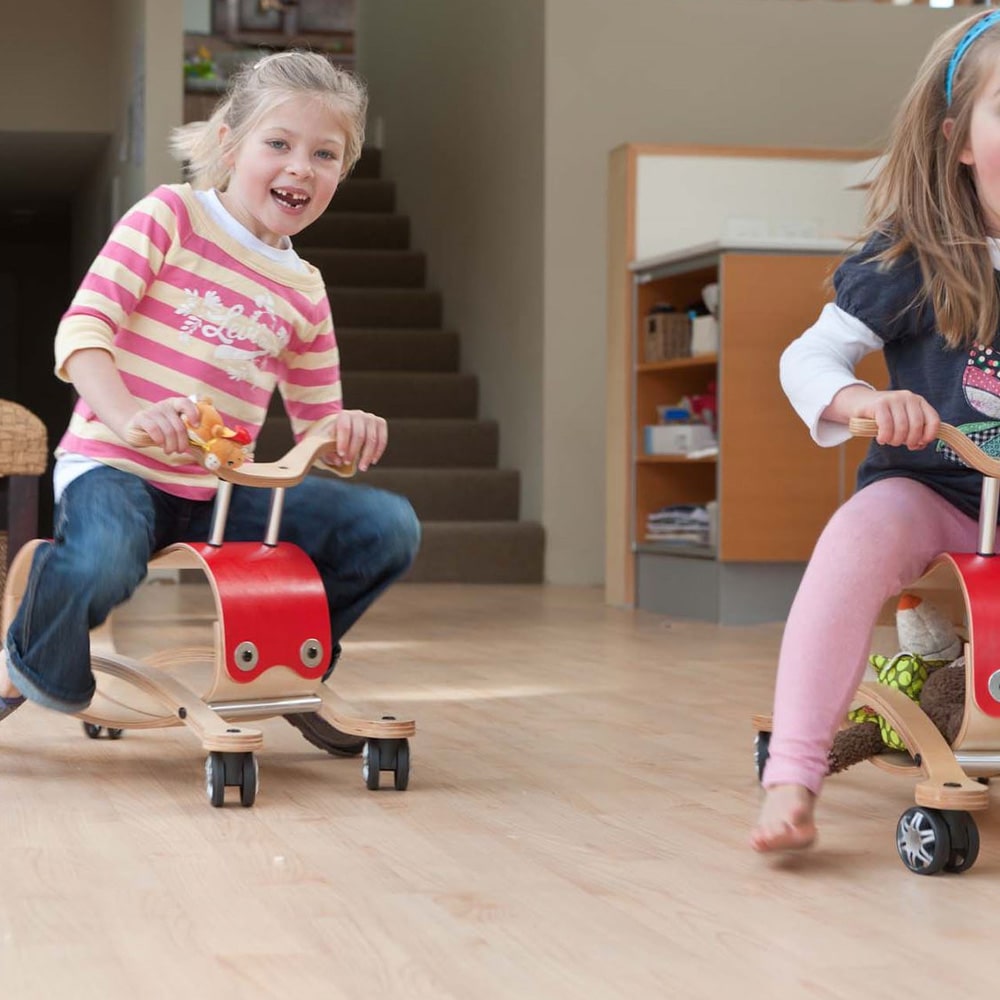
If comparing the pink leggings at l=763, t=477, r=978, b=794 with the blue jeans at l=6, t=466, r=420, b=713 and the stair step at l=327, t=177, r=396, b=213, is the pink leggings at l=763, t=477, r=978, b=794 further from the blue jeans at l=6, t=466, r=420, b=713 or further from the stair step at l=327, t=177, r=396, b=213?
the stair step at l=327, t=177, r=396, b=213

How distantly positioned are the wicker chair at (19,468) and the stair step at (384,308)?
153 inches

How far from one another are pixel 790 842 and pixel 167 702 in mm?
738

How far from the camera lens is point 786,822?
4.66ft

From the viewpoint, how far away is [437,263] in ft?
23.1

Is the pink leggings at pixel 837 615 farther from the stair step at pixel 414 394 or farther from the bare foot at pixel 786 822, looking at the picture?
the stair step at pixel 414 394

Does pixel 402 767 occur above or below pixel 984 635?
below

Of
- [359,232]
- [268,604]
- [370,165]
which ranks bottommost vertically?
[268,604]

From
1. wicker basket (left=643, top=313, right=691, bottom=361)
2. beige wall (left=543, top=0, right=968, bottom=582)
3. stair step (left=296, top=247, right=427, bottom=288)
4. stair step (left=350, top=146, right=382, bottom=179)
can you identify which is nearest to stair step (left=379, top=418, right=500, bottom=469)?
beige wall (left=543, top=0, right=968, bottom=582)

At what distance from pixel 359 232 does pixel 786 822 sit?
20.3 feet

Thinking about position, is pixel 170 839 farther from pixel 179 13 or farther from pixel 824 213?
pixel 179 13

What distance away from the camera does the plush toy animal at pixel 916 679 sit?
1.67 m

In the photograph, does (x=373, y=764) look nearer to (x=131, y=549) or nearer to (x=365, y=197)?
(x=131, y=549)

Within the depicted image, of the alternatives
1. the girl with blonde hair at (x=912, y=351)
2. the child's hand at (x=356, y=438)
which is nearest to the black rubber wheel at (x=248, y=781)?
the child's hand at (x=356, y=438)

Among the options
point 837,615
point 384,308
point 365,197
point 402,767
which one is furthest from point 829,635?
point 365,197
